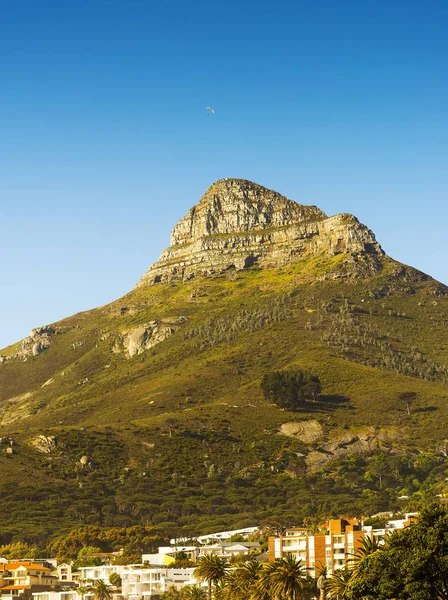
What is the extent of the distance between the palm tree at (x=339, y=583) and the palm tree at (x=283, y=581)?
9.03 ft

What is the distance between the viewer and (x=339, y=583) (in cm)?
8694

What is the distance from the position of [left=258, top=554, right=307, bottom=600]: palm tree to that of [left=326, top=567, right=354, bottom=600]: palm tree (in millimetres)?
2753

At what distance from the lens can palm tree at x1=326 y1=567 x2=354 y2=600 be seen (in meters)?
85.9

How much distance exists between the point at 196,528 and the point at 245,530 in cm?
1386

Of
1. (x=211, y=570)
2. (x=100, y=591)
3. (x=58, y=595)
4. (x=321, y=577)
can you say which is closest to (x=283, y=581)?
(x=321, y=577)

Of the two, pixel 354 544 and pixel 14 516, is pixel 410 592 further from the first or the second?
pixel 14 516

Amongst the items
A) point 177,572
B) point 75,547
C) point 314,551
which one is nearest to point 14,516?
point 75,547

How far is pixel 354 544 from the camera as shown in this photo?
106750 mm

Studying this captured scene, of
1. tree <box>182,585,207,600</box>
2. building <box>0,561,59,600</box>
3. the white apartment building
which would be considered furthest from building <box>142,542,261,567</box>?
tree <box>182,585,207,600</box>

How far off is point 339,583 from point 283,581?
15.9 ft

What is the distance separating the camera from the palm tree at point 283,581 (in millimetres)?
89125

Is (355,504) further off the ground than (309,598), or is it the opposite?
(355,504)

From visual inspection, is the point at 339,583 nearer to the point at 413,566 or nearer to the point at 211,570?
the point at 413,566

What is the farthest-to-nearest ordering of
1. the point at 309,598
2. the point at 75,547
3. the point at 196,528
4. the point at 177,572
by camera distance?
the point at 196,528 < the point at 75,547 < the point at 177,572 < the point at 309,598
